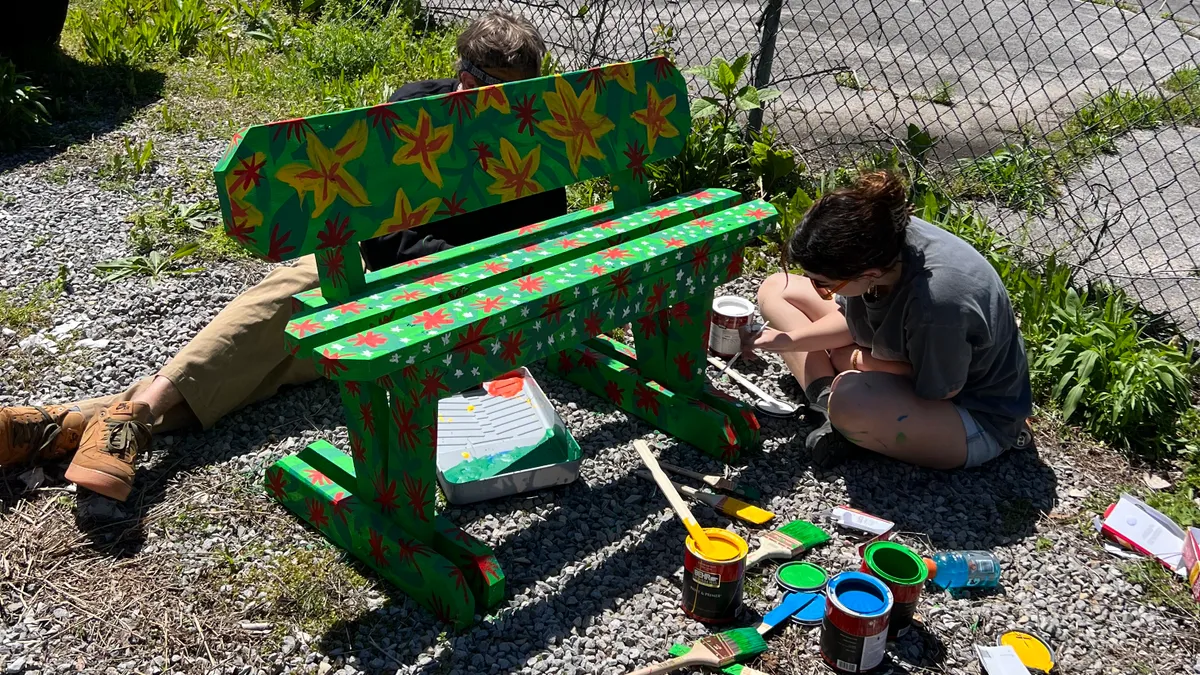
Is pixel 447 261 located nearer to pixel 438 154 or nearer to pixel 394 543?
pixel 438 154

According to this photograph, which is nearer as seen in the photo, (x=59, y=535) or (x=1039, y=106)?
(x=59, y=535)

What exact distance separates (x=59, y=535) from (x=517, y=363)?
131 centimetres

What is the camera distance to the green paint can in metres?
2.60

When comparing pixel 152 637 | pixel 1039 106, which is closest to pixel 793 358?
pixel 152 637

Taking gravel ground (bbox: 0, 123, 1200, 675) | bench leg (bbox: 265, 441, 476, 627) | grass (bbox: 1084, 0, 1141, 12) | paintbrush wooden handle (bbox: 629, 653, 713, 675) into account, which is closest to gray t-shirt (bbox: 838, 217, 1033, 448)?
gravel ground (bbox: 0, 123, 1200, 675)

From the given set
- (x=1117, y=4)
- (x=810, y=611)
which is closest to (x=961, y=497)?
(x=810, y=611)

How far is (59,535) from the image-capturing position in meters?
2.69

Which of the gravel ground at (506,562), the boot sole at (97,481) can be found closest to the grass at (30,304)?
the gravel ground at (506,562)

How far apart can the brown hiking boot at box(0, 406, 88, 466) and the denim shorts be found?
2.55 m

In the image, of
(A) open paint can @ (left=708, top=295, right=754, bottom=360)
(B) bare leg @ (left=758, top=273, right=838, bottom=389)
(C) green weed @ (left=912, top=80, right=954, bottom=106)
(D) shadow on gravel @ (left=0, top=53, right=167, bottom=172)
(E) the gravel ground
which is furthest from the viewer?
(C) green weed @ (left=912, top=80, right=954, bottom=106)

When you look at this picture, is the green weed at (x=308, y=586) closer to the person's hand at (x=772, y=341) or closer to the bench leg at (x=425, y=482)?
the bench leg at (x=425, y=482)

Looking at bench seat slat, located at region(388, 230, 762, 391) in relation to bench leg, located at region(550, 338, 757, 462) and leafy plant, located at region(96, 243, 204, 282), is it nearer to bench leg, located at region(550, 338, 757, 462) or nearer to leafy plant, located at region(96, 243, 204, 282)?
bench leg, located at region(550, 338, 757, 462)

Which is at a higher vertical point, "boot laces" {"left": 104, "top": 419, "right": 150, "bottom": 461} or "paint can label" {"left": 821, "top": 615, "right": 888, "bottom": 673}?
"boot laces" {"left": 104, "top": 419, "right": 150, "bottom": 461}

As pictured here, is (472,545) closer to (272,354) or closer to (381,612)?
(381,612)
